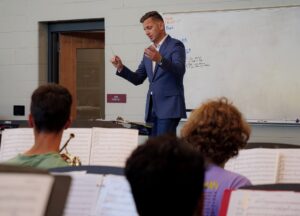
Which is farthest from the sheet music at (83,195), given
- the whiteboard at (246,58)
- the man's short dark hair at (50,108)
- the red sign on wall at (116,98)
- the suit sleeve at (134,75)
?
the red sign on wall at (116,98)

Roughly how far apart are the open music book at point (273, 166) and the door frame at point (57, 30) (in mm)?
2948

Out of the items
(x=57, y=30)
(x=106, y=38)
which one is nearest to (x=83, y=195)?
(x=106, y=38)

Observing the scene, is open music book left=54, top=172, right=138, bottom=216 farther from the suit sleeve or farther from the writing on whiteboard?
the writing on whiteboard

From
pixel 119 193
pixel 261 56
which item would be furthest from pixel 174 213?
pixel 261 56

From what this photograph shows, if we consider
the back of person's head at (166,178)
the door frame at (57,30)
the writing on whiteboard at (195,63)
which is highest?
the door frame at (57,30)

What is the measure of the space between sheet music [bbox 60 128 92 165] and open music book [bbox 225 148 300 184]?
2.60ft

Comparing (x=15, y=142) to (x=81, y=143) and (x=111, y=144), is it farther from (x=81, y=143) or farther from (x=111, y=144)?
(x=111, y=144)

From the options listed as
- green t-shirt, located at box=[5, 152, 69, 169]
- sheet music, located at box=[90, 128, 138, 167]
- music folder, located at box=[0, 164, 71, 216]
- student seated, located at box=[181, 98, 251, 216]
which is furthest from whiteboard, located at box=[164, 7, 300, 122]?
music folder, located at box=[0, 164, 71, 216]

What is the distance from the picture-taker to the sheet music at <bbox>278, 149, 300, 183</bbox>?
1.76m

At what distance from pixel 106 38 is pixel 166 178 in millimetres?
3664

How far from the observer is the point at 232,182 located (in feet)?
4.81

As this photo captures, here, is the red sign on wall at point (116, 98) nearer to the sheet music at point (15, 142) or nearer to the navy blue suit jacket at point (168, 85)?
the navy blue suit jacket at point (168, 85)

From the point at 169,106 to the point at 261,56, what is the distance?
3.16 feet

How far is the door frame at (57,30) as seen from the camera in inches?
179
